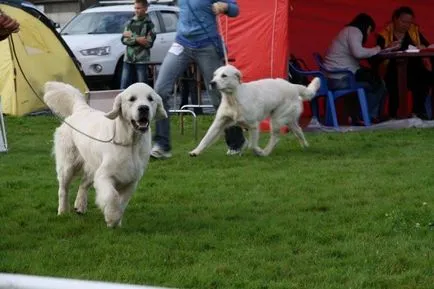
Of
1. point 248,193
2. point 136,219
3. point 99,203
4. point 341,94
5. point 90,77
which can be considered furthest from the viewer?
point 90,77

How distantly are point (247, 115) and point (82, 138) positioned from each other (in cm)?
356

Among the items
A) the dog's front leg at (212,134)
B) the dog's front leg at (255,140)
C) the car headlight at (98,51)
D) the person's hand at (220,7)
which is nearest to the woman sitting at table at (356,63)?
the dog's front leg at (255,140)

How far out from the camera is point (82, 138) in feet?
19.9

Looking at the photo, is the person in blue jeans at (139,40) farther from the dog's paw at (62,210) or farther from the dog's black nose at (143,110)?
the dog's black nose at (143,110)

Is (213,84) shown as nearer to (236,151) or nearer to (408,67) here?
(236,151)

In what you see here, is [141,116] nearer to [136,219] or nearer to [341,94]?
[136,219]

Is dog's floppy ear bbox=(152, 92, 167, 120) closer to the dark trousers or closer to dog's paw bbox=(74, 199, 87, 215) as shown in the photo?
dog's paw bbox=(74, 199, 87, 215)

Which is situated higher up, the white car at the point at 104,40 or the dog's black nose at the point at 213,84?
the dog's black nose at the point at 213,84

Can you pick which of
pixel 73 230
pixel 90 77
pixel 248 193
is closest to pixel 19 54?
pixel 90 77

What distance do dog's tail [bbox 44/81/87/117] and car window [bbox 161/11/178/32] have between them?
40.6ft

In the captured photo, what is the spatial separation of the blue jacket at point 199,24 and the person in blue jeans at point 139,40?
426cm

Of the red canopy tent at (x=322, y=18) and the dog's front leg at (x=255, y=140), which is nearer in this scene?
the dog's front leg at (x=255, y=140)

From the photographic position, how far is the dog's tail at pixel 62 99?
659 centimetres

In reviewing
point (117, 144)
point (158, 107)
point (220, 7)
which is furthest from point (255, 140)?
point (117, 144)
